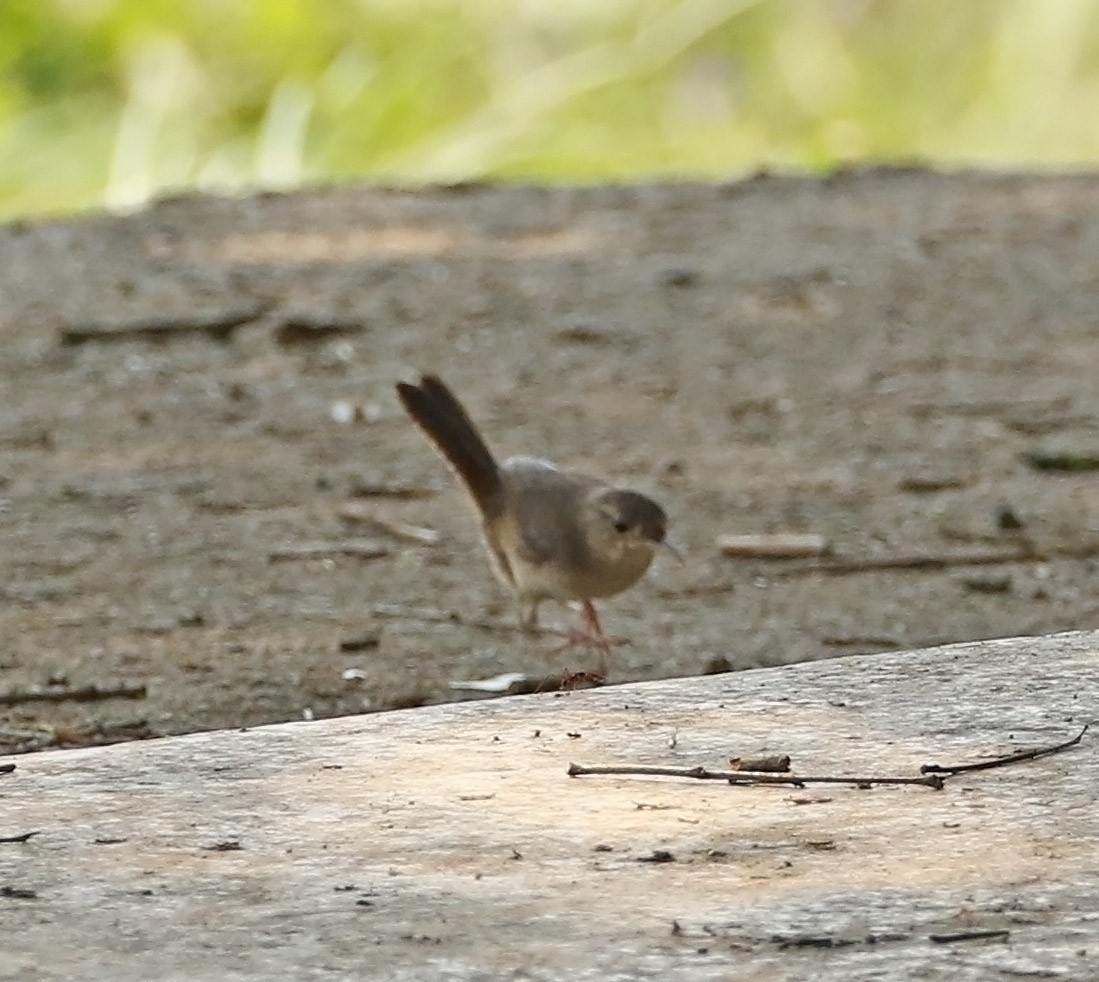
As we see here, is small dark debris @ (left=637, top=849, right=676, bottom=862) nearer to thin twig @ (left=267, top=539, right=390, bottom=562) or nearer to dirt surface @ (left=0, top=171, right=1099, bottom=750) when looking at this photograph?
dirt surface @ (left=0, top=171, right=1099, bottom=750)

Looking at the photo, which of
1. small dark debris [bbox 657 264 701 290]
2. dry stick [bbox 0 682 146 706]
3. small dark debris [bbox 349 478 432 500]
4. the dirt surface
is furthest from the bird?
small dark debris [bbox 657 264 701 290]

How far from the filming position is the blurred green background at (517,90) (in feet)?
39.0

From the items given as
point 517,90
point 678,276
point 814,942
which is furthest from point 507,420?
point 517,90

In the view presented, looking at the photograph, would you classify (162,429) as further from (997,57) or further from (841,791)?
(997,57)

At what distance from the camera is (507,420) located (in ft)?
22.6

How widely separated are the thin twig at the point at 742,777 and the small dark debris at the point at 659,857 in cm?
29

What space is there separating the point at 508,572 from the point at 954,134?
889cm

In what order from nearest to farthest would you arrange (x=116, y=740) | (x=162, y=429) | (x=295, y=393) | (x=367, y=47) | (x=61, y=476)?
(x=116, y=740) → (x=61, y=476) → (x=162, y=429) → (x=295, y=393) → (x=367, y=47)

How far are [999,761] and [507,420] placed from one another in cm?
385

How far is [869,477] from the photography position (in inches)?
253

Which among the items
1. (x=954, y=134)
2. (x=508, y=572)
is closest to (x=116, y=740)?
(x=508, y=572)

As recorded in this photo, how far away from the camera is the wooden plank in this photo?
2.49 m

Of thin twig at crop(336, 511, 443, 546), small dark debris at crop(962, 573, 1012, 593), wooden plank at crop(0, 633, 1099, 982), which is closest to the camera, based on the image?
wooden plank at crop(0, 633, 1099, 982)

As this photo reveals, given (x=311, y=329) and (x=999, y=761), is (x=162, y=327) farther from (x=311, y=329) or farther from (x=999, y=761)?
(x=999, y=761)
